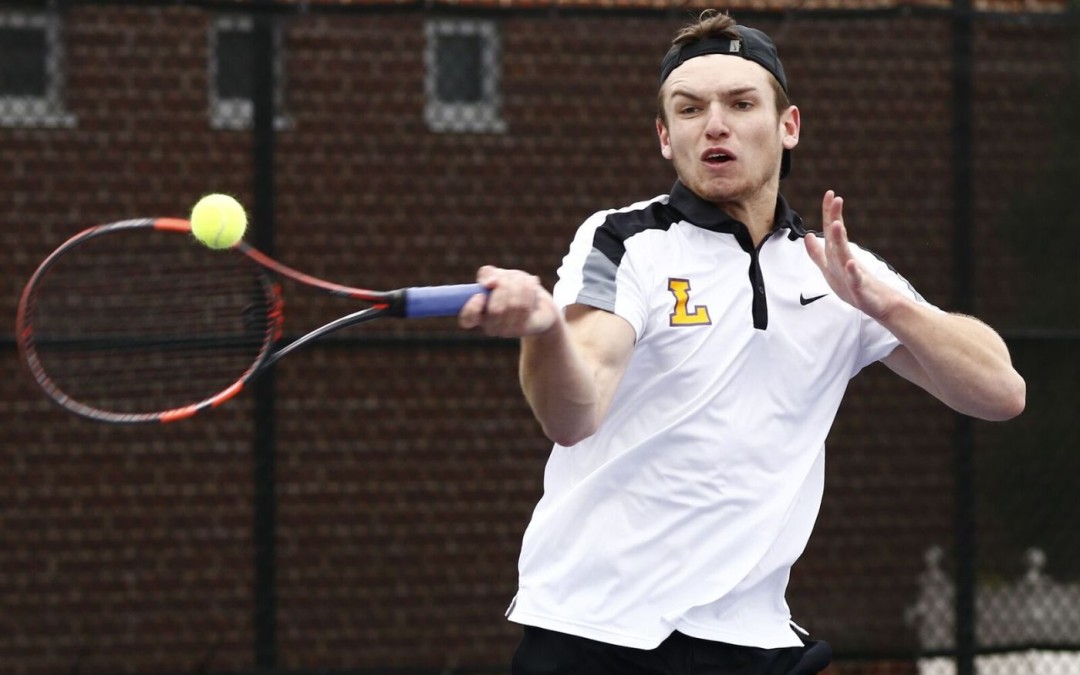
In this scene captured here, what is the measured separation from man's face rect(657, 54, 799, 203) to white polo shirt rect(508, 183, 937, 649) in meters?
0.07

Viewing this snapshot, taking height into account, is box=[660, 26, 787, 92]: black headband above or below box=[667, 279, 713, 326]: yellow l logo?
above

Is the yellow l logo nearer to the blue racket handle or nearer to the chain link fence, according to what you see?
the blue racket handle

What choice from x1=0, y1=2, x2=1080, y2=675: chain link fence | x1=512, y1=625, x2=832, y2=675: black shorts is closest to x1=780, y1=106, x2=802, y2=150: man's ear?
x1=512, y1=625, x2=832, y2=675: black shorts

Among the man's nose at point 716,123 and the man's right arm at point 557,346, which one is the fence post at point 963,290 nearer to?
the man's nose at point 716,123

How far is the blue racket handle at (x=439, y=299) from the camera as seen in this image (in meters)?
2.40

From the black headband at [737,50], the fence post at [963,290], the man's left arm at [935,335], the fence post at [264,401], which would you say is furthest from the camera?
the fence post at [963,290]

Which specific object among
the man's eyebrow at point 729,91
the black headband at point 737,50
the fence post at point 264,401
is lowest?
the fence post at point 264,401

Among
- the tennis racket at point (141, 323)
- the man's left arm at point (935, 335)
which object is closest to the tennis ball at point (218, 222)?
the man's left arm at point (935, 335)

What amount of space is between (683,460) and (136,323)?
2.21 metres

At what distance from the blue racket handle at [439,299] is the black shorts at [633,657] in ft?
2.27

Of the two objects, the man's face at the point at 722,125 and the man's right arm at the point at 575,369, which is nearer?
the man's right arm at the point at 575,369

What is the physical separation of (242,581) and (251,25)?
6.15ft

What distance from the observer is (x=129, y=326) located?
14.6ft

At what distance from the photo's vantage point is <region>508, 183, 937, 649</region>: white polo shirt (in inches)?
108
